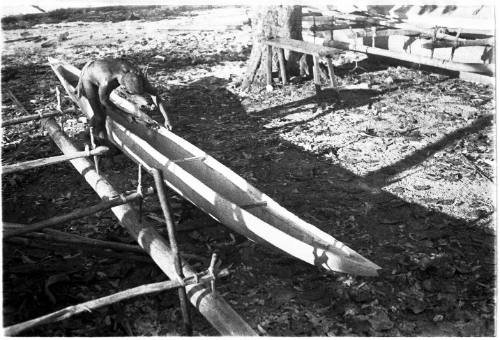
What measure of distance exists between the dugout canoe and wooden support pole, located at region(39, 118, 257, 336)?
79cm

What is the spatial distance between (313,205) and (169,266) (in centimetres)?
339

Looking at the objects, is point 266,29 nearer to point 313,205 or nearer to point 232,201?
point 313,205

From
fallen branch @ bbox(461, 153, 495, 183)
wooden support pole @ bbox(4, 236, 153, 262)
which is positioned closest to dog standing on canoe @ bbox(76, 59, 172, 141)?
wooden support pole @ bbox(4, 236, 153, 262)

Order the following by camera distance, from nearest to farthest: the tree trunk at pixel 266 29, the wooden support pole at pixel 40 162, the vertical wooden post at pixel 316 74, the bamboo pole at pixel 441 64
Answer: the wooden support pole at pixel 40 162 < the bamboo pole at pixel 441 64 < the vertical wooden post at pixel 316 74 < the tree trunk at pixel 266 29

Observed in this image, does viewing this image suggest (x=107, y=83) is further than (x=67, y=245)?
Yes

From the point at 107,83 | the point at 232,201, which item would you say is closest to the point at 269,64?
the point at 107,83

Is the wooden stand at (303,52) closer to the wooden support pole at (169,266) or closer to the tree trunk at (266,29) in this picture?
the tree trunk at (266,29)

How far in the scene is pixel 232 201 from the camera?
7.12 meters

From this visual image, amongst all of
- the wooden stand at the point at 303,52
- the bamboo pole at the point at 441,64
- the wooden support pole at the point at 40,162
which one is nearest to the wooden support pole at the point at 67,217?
the wooden support pole at the point at 40,162

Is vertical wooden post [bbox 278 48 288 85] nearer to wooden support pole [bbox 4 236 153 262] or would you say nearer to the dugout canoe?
the dugout canoe

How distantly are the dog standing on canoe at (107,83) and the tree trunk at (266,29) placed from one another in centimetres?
579

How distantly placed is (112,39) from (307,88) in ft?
38.1

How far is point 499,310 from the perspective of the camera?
4680 millimetres

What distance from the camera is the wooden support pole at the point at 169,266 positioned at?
163 inches
